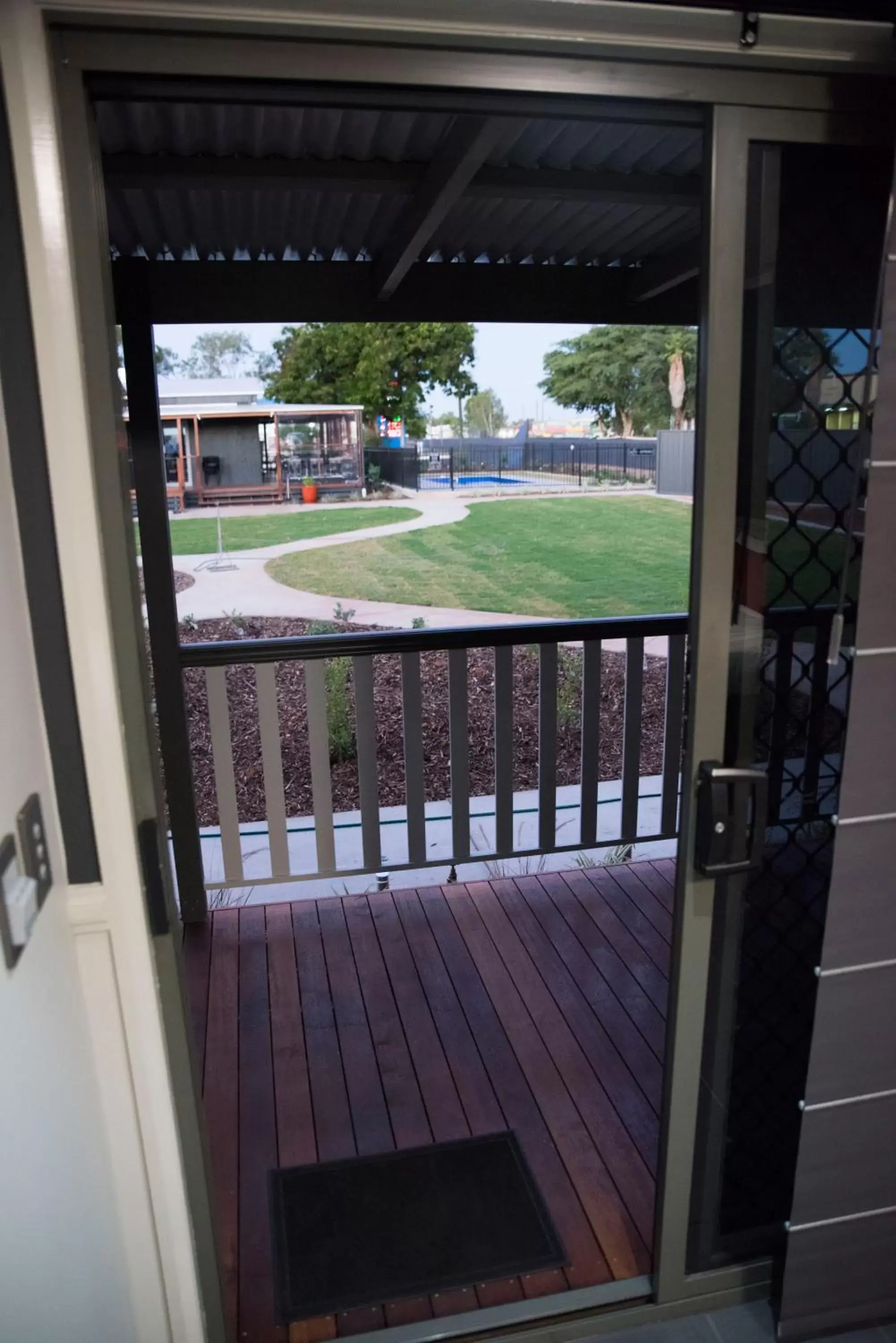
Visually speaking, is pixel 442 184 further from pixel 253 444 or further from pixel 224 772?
pixel 253 444

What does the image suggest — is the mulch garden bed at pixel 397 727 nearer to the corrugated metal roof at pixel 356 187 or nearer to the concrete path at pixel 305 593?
the concrete path at pixel 305 593

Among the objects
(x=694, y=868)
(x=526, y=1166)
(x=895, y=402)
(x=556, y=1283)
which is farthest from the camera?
(x=526, y=1166)

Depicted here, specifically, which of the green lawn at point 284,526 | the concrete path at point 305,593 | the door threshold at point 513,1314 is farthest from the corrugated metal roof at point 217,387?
the door threshold at point 513,1314

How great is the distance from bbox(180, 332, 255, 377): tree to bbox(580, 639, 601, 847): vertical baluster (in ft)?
11.5

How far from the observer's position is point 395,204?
250 cm

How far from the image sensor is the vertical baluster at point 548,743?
10.3 feet

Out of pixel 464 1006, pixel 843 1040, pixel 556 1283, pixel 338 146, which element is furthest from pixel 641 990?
pixel 338 146

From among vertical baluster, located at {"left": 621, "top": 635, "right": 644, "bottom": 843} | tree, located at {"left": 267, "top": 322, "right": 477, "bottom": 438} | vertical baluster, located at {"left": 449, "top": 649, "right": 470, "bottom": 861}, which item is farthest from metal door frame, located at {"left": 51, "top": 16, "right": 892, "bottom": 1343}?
tree, located at {"left": 267, "top": 322, "right": 477, "bottom": 438}

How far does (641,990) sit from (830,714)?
1.53 meters

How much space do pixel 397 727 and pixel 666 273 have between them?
446cm

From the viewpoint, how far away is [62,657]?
1133 millimetres

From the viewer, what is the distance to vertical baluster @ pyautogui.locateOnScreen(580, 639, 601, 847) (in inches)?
123

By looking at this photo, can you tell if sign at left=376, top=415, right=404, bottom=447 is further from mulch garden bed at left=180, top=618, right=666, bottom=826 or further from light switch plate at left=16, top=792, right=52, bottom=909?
light switch plate at left=16, top=792, right=52, bottom=909

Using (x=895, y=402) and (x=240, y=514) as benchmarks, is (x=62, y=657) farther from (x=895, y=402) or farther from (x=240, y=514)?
(x=240, y=514)
